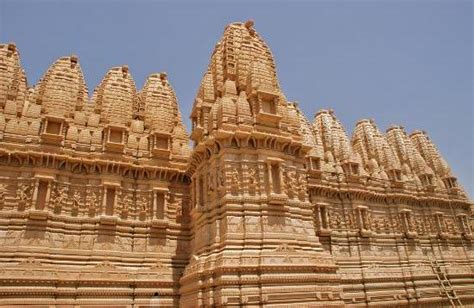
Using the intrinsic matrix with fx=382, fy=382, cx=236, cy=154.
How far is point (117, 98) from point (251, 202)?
12.4 m

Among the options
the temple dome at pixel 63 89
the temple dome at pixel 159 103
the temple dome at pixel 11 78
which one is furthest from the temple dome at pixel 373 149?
the temple dome at pixel 11 78

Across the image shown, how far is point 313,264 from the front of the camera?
17094 millimetres

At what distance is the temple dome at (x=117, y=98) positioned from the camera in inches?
954

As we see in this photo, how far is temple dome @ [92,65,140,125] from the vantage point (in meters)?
24.2

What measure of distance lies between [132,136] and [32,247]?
8.61m

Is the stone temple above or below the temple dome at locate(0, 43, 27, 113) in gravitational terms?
below

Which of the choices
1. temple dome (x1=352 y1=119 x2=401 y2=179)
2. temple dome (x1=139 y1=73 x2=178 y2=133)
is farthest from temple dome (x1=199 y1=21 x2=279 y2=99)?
temple dome (x1=352 y1=119 x2=401 y2=179)

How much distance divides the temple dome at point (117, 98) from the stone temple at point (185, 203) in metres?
0.10

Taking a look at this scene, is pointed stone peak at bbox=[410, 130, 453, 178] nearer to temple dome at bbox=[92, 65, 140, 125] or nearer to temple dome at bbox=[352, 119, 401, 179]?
temple dome at bbox=[352, 119, 401, 179]

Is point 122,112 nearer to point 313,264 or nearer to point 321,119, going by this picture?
point 313,264

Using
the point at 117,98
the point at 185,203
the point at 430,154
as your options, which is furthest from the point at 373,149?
the point at 117,98

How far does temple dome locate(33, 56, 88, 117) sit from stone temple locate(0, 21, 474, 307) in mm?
100

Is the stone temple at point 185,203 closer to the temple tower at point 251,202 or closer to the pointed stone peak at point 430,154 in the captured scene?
the temple tower at point 251,202

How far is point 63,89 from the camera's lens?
23922 mm
